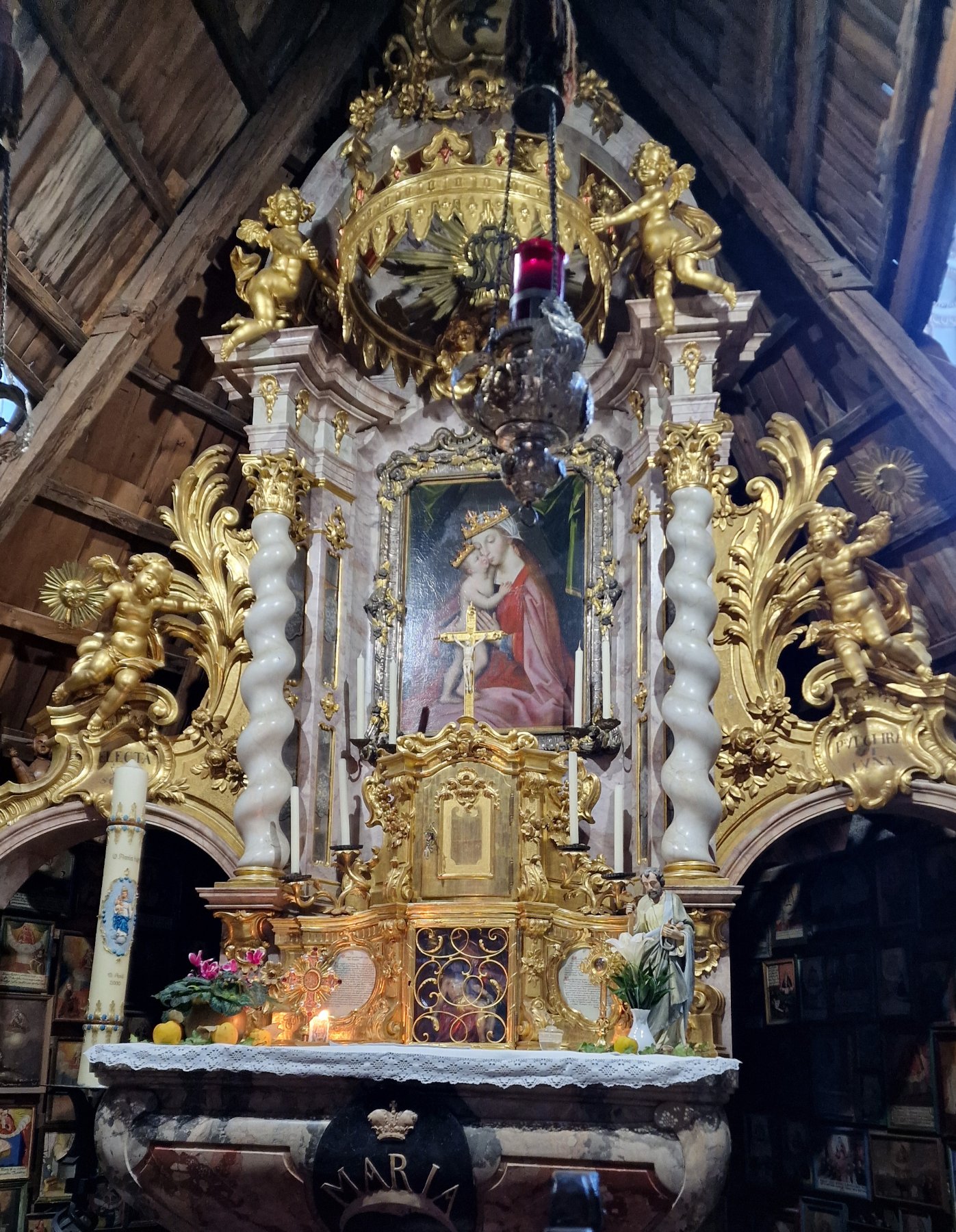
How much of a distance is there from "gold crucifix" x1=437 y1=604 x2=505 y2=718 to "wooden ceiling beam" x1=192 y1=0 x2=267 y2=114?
331 centimetres

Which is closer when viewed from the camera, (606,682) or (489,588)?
(606,682)

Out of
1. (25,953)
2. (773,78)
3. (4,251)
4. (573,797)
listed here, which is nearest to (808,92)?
(773,78)

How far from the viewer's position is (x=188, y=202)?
25.5ft

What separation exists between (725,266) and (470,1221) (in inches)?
231

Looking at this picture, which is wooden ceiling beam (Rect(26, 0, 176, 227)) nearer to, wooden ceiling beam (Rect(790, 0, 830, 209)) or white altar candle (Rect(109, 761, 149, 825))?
white altar candle (Rect(109, 761, 149, 825))

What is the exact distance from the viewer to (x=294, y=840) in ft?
21.2

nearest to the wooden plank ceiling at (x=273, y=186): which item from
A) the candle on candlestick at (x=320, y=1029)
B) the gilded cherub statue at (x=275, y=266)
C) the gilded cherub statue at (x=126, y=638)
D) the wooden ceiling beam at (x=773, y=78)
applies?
the wooden ceiling beam at (x=773, y=78)

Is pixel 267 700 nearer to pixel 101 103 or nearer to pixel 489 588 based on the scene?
pixel 489 588

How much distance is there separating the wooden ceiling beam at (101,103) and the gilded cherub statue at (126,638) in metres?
2.08

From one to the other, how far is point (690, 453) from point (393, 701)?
7.03ft

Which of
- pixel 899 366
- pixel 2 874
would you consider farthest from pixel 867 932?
pixel 2 874

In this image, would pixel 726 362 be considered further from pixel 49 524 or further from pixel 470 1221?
pixel 470 1221

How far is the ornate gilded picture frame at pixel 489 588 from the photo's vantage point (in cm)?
736

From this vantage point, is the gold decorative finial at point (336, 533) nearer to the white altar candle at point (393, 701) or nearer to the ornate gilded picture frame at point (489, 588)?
the ornate gilded picture frame at point (489, 588)
